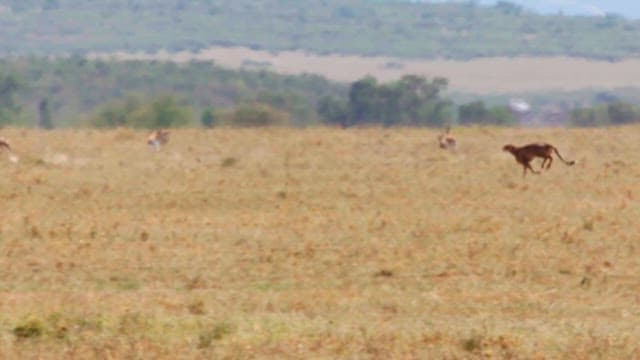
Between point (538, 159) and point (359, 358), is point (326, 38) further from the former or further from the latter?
point (359, 358)

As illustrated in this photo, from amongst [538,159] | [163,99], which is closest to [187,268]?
[538,159]

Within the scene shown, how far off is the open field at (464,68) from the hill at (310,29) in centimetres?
261

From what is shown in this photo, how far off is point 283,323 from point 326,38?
472ft

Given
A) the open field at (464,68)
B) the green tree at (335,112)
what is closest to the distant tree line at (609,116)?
the green tree at (335,112)

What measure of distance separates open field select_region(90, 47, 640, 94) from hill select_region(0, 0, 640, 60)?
261 centimetres

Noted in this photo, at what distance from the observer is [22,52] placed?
480 ft

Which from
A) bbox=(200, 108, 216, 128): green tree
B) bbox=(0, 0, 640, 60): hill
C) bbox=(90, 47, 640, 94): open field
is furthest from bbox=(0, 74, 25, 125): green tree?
bbox=(0, 0, 640, 60): hill

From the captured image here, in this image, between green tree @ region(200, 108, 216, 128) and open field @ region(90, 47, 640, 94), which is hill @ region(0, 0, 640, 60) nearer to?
open field @ region(90, 47, 640, 94)

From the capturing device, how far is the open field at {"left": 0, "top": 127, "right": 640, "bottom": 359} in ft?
34.6

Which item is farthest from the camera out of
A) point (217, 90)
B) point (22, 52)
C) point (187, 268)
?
point (22, 52)

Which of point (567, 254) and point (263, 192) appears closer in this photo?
point (567, 254)

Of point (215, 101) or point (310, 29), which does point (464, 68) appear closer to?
point (310, 29)

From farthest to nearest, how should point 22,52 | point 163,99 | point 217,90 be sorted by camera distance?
point 22,52
point 217,90
point 163,99

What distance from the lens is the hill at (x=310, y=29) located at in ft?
482
